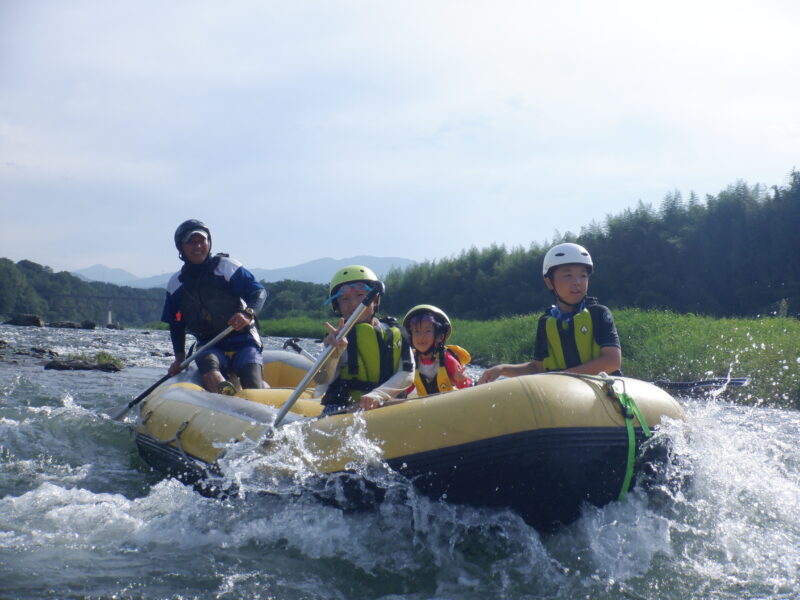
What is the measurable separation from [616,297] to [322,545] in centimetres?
2609

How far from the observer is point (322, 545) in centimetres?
335

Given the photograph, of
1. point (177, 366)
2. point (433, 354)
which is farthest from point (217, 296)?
point (433, 354)

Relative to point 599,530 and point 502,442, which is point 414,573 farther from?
point 599,530

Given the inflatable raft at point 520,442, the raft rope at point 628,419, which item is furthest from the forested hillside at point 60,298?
the raft rope at point 628,419

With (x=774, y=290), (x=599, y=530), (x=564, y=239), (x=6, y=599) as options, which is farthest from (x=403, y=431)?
(x=564, y=239)

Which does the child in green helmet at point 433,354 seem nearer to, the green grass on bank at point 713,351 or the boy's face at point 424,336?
the boy's face at point 424,336

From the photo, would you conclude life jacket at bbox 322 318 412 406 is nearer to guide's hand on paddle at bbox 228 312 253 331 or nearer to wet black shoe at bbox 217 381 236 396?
wet black shoe at bbox 217 381 236 396

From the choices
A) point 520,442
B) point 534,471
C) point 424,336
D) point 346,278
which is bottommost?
point 534,471

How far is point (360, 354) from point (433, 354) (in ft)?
1.45

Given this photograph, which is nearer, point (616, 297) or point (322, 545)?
point (322, 545)

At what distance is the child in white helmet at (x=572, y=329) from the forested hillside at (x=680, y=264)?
A: 63.7 ft

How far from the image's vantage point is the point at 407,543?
338cm

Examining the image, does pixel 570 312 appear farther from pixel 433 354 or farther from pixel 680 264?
pixel 680 264

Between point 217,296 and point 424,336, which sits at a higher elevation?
point 217,296
